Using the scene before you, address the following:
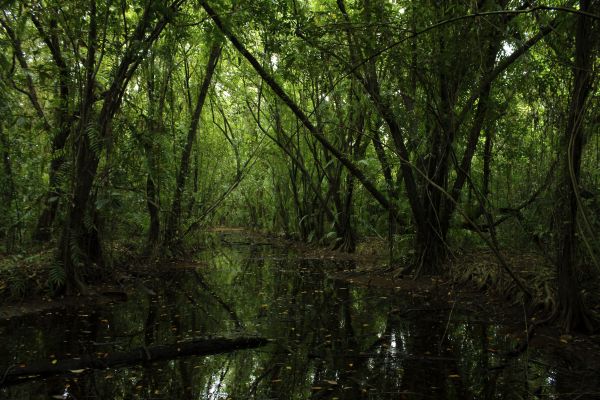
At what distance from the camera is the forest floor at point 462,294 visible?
206 inches

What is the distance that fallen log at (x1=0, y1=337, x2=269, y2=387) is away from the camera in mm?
4230

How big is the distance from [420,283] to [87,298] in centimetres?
657

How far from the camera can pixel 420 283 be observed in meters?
9.35

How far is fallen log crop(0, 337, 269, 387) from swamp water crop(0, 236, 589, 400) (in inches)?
4.5

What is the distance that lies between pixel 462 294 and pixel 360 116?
22.6 ft

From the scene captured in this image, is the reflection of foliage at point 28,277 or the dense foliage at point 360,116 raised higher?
the dense foliage at point 360,116

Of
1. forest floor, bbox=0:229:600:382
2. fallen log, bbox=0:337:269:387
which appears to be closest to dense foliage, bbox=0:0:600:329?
forest floor, bbox=0:229:600:382

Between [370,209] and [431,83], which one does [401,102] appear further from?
[370,209]

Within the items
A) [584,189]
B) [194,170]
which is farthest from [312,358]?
[194,170]

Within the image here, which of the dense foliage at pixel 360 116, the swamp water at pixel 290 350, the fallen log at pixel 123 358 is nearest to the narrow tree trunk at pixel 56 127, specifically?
the dense foliage at pixel 360 116

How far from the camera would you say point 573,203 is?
209 inches

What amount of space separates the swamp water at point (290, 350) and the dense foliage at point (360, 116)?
1339 millimetres

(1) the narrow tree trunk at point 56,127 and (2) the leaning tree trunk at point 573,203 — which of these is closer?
(2) the leaning tree trunk at point 573,203

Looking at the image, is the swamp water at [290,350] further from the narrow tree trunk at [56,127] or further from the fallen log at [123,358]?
the narrow tree trunk at [56,127]
